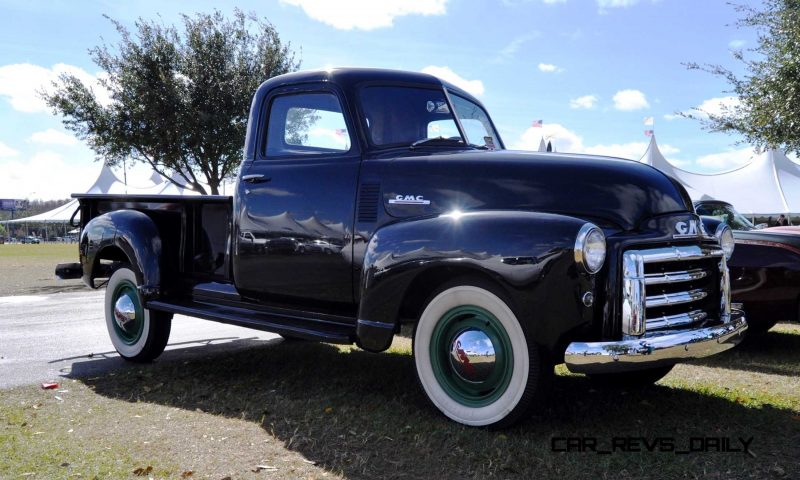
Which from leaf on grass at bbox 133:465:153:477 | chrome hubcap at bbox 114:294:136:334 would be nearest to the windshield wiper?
leaf on grass at bbox 133:465:153:477

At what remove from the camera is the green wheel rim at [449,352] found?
349cm

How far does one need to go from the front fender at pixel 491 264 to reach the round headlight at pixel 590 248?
0.10 feet

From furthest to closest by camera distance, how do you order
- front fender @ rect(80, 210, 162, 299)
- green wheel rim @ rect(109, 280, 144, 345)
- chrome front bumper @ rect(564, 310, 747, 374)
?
green wheel rim @ rect(109, 280, 144, 345), front fender @ rect(80, 210, 162, 299), chrome front bumper @ rect(564, 310, 747, 374)

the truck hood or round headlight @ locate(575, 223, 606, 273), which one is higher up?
the truck hood

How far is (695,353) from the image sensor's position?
334 centimetres

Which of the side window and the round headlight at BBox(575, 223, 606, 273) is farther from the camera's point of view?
the side window

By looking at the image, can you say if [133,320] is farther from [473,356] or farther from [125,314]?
[473,356]

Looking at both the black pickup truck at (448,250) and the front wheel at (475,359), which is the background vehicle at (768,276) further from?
the front wheel at (475,359)

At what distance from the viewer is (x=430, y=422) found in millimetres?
3793

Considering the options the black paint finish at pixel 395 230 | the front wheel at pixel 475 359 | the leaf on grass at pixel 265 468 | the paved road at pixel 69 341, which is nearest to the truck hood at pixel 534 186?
the black paint finish at pixel 395 230

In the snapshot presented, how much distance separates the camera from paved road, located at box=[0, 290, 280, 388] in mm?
5570

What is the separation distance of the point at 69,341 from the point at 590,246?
19.2ft

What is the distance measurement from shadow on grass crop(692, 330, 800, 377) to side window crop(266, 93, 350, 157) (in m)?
3.62

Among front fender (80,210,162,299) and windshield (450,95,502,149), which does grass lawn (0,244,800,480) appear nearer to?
front fender (80,210,162,299)
